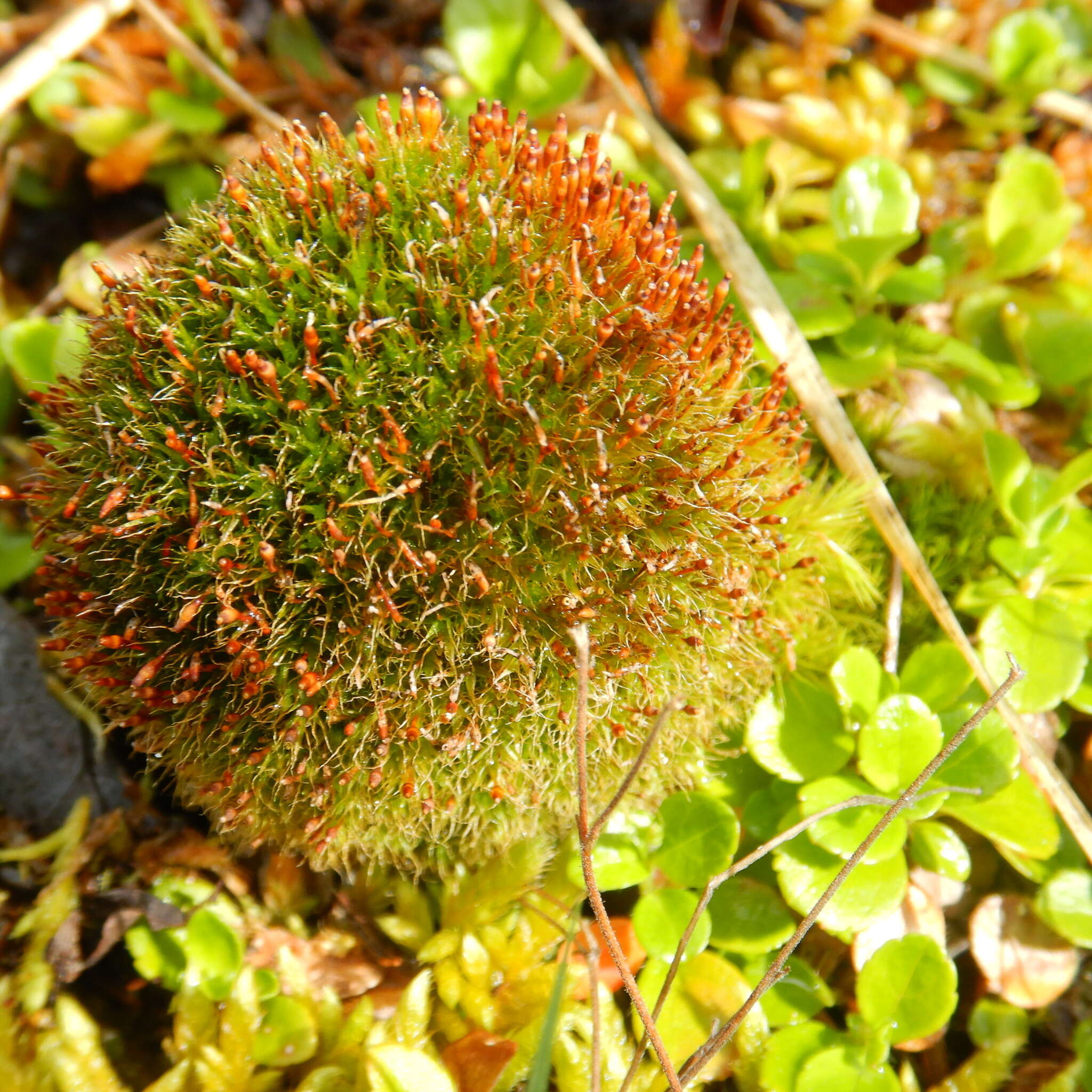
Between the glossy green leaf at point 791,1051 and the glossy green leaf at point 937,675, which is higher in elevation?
the glossy green leaf at point 937,675

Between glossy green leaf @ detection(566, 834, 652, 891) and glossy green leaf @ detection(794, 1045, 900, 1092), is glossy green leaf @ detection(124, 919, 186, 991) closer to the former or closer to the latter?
glossy green leaf @ detection(566, 834, 652, 891)

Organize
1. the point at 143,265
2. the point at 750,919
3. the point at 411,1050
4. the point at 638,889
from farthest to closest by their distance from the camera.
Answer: the point at 638,889, the point at 750,919, the point at 143,265, the point at 411,1050

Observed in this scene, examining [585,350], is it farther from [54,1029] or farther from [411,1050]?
[54,1029]

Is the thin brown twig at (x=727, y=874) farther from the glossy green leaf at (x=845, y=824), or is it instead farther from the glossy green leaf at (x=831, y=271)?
the glossy green leaf at (x=831, y=271)

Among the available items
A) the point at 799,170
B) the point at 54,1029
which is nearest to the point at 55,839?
the point at 54,1029

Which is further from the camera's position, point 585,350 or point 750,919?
point 750,919

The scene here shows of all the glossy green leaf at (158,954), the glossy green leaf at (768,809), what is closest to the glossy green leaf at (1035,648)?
the glossy green leaf at (768,809)

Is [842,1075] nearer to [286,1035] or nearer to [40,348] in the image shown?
[286,1035]
